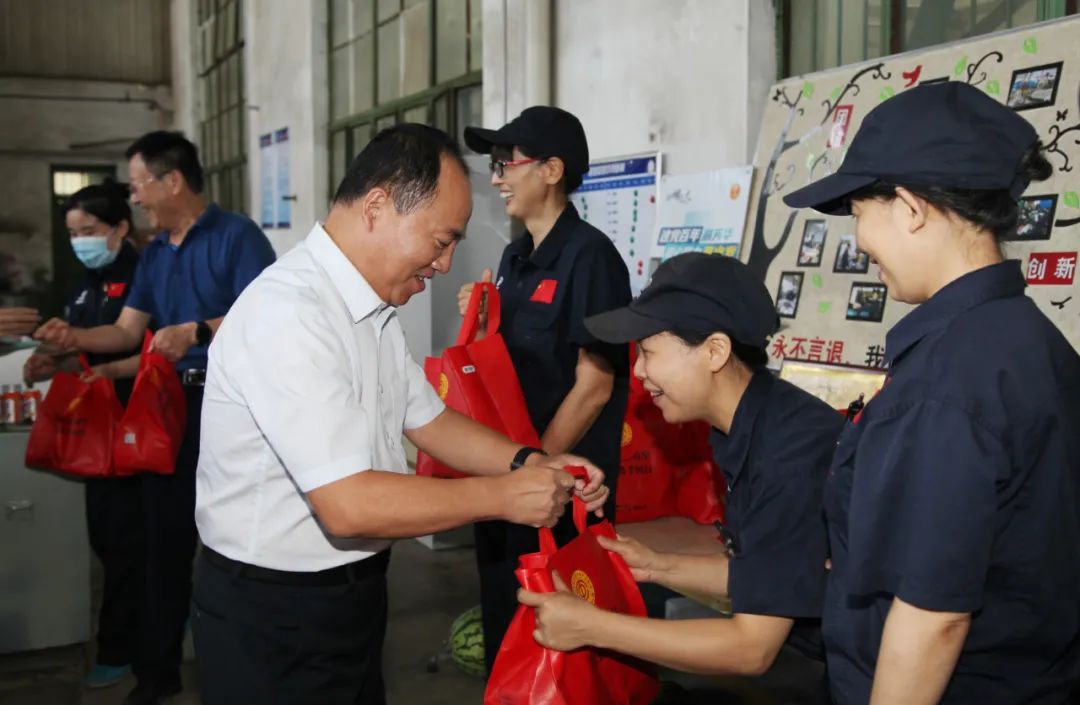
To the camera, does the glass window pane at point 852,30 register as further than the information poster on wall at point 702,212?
No

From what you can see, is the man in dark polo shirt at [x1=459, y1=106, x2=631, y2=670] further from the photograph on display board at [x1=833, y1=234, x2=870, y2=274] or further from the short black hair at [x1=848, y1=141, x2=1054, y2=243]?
the short black hair at [x1=848, y1=141, x2=1054, y2=243]

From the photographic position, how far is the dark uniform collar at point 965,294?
3.64ft

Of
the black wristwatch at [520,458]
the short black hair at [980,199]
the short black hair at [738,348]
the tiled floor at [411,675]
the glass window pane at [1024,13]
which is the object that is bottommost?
the tiled floor at [411,675]

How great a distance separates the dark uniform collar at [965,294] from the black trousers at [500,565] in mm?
1424

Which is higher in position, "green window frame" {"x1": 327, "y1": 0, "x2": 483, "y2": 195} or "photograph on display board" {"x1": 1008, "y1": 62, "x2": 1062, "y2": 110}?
"green window frame" {"x1": 327, "y1": 0, "x2": 483, "y2": 195}

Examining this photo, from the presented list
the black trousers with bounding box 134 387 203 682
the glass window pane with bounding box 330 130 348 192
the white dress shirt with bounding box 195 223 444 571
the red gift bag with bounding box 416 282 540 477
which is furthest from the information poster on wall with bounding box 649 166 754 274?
the glass window pane with bounding box 330 130 348 192

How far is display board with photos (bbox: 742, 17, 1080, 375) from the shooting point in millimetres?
2299

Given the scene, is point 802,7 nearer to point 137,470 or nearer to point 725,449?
point 725,449

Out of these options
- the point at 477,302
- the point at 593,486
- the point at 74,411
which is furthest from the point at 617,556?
the point at 74,411

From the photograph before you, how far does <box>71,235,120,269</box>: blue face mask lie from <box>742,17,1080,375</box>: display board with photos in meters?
2.26

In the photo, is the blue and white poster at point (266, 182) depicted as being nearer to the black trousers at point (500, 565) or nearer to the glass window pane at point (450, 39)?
the glass window pane at point (450, 39)

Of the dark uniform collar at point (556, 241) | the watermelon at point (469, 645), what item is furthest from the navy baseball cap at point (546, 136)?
the watermelon at point (469, 645)

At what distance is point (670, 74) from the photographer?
12.0 feet

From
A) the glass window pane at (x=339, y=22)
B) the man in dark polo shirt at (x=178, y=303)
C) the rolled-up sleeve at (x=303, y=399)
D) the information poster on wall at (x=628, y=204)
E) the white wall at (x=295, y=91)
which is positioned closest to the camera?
the rolled-up sleeve at (x=303, y=399)
